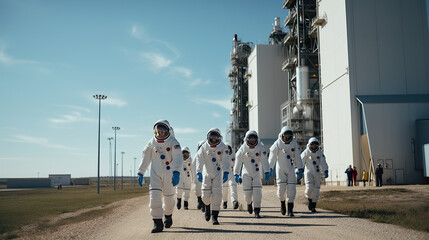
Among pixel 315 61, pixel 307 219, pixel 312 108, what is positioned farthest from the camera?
pixel 315 61

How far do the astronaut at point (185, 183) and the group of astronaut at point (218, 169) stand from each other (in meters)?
1.01

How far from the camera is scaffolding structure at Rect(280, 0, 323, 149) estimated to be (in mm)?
48812

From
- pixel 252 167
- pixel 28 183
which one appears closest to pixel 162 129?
pixel 252 167

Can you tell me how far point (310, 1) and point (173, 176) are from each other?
4768cm

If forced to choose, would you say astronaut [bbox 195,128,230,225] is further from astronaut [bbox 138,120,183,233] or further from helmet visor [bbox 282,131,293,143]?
helmet visor [bbox 282,131,293,143]

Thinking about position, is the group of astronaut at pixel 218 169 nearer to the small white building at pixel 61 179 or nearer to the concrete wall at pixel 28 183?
the concrete wall at pixel 28 183

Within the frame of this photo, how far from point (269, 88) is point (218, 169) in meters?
50.5

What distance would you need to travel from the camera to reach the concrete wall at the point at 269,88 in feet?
201

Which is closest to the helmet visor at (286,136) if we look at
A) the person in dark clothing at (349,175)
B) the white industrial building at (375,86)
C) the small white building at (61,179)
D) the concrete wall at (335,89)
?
the person in dark clothing at (349,175)

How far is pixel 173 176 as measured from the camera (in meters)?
10.1

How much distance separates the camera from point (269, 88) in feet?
202

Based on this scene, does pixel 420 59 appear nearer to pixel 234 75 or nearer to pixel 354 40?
pixel 354 40

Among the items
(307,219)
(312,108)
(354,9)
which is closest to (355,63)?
(354,9)

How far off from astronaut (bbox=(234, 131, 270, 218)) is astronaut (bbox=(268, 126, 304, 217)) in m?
0.51
